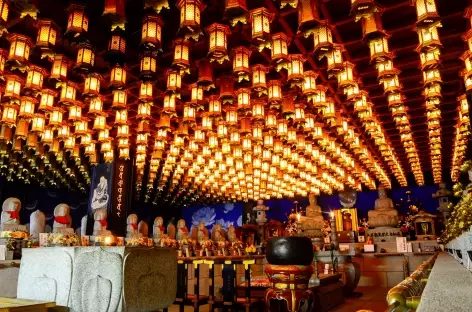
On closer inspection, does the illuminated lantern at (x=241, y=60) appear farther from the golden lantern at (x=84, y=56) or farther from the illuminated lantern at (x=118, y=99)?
the illuminated lantern at (x=118, y=99)

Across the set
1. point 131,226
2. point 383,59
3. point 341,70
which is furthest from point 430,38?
point 131,226

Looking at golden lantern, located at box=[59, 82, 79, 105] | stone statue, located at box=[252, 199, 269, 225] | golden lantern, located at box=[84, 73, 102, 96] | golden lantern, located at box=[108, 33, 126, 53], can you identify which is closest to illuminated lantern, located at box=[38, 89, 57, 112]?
golden lantern, located at box=[59, 82, 79, 105]

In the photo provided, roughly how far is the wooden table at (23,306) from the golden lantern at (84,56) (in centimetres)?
490

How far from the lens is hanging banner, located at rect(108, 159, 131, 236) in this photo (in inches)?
432

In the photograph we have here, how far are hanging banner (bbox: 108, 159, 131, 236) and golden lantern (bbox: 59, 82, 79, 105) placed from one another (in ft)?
13.8

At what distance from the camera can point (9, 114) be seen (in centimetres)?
828

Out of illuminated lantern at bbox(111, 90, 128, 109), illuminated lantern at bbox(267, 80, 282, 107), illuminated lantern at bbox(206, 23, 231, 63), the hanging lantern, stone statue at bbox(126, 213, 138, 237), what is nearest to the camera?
the hanging lantern

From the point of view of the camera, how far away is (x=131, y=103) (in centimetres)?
984

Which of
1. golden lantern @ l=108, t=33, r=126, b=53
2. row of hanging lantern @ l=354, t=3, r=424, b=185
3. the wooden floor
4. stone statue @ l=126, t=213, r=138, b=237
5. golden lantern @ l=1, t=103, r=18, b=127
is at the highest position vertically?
golden lantern @ l=108, t=33, r=126, b=53

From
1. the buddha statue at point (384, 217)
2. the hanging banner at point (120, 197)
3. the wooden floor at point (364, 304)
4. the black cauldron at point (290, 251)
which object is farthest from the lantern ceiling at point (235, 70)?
the wooden floor at point (364, 304)

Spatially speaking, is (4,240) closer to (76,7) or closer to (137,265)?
(76,7)

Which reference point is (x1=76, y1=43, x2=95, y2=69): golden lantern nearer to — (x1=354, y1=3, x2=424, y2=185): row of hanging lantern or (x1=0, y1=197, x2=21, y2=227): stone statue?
(x1=0, y1=197, x2=21, y2=227): stone statue

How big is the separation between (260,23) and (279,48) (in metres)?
0.76

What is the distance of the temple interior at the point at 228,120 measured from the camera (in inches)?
89.8
